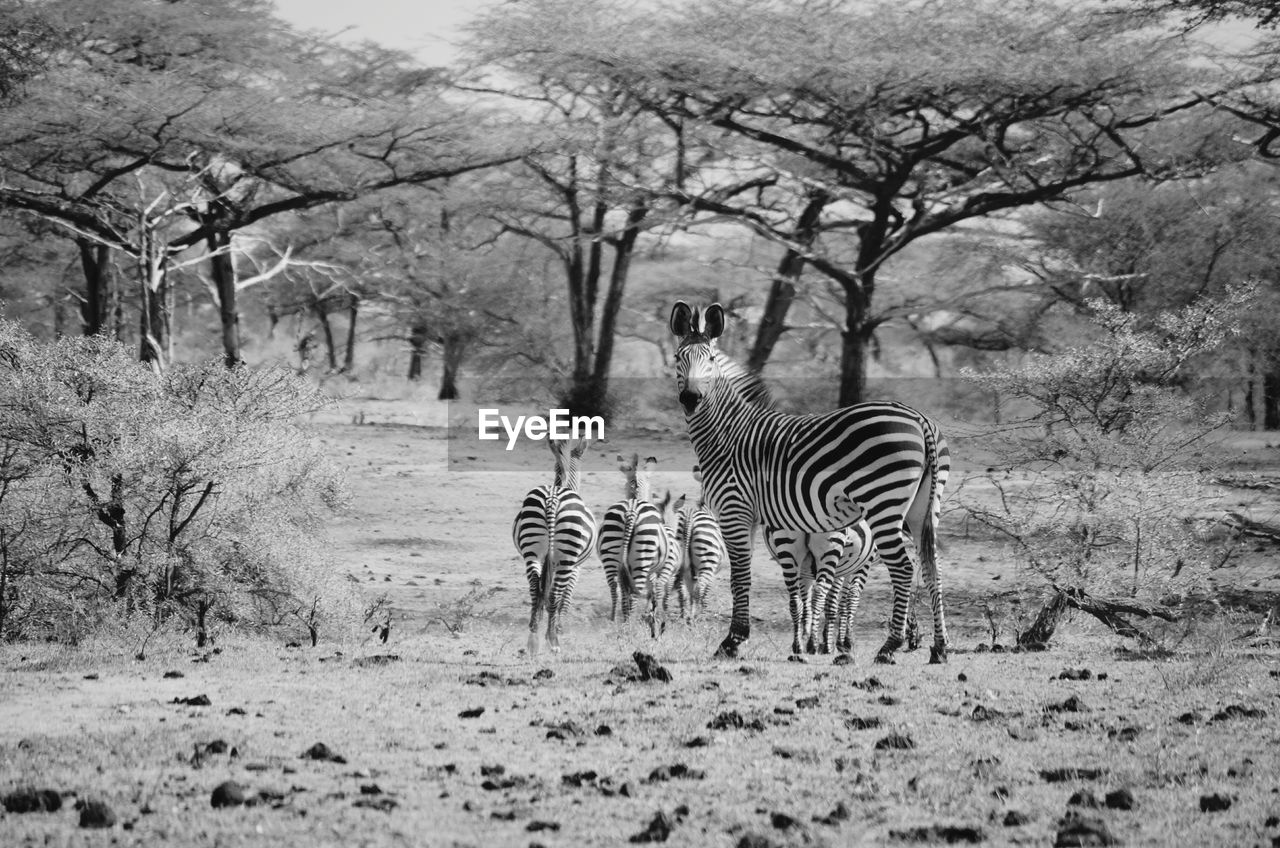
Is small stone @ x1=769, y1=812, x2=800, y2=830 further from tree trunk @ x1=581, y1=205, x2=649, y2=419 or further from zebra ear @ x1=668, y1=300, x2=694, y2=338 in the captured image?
tree trunk @ x1=581, y1=205, x2=649, y2=419

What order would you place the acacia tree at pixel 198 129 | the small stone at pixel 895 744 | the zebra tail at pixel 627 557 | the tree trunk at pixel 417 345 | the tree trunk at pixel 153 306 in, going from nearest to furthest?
the small stone at pixel 895 744
the zebra tail at pixel 627 557
the acacia tree at pixel 198 129
the tree trunk at pixel 153 306
the tree trunk at pixel 417 345

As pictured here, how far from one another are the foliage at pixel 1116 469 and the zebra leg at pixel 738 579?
232 centimetres

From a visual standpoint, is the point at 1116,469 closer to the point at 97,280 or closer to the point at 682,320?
the point at 682,320

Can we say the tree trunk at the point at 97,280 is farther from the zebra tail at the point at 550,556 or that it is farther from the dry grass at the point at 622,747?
the dry grass at the point at 622,747

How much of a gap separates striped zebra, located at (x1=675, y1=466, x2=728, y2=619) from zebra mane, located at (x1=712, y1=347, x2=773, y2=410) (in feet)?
10.8

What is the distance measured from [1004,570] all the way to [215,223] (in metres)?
15.5

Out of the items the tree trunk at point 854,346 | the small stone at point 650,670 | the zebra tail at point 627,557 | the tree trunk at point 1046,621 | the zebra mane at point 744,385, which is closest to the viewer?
the small stone at point 650,670

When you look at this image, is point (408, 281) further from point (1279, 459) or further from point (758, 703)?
point (758, 703)

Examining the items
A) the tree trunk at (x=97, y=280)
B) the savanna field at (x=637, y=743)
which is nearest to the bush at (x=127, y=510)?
the savanna field at (x=637, y=743)

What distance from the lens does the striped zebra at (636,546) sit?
11422 millimetres

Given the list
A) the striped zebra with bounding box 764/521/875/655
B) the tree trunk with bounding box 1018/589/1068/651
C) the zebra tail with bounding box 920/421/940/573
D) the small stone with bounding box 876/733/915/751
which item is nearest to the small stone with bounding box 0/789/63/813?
the small stone with bounding box 876/733/915/751

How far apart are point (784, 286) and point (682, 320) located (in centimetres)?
2027

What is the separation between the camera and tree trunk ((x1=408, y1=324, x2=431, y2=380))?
3866 cm

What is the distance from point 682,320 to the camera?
924 cm
